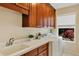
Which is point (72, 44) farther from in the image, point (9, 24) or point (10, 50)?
point (10, 50)

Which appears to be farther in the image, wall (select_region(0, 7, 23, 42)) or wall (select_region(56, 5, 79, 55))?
wall (select_region(56, 5, 79, 55))

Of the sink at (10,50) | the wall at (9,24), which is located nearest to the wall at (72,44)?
the wall at (9,24)

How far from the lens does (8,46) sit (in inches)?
63.6

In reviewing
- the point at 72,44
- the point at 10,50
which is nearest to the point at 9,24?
the point at 10,50

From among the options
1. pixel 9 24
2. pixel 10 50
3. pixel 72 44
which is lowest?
pixel 72 44

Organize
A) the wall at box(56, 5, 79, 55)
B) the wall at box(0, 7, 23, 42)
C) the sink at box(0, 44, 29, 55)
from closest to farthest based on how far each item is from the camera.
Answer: the sink at box(0, 44, 29, 55), the wall at box(0, 7, 23, 42), the wall at box(56, 5, 79, 55)

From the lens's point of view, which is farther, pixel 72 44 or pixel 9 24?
pixel 72 44

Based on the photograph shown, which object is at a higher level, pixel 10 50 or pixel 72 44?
pixel 10 50

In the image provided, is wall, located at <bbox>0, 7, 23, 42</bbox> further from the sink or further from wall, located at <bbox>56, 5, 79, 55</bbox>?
wall, located at <bbox>56, 5, 79, 55</bbox>

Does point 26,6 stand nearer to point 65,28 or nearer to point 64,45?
point 65,28

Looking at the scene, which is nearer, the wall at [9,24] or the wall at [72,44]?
the wall at [9,24]

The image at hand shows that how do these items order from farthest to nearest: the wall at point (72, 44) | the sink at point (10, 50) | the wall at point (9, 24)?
the wall at point (72, 44) → the wall at point (9, 24) → the sink at point (10, 50)

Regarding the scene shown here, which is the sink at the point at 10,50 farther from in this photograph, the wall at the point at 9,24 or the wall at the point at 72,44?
the wall at the point at 72,44

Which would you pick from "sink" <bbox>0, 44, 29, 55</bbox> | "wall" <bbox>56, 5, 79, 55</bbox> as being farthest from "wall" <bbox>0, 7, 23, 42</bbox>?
"wall" <bbox>56, 5, 79, 55</bbox>
